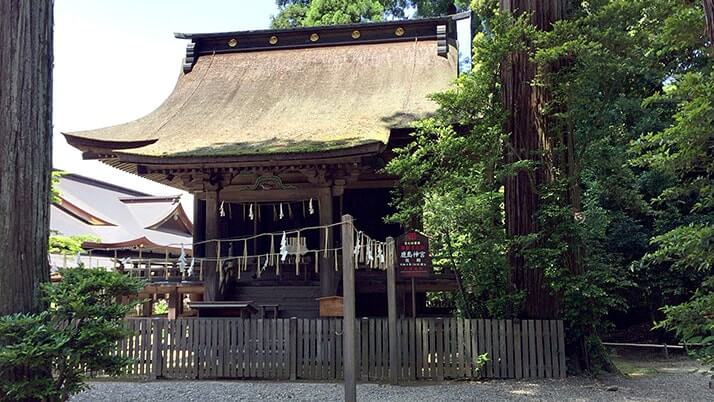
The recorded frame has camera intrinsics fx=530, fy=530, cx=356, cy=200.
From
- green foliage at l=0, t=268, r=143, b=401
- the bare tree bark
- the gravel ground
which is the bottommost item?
the gravel ground

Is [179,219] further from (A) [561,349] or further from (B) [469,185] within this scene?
(A) [561,349]

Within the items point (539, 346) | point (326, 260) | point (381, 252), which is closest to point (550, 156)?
point (539, 346)

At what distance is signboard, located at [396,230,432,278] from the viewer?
7.89 metres

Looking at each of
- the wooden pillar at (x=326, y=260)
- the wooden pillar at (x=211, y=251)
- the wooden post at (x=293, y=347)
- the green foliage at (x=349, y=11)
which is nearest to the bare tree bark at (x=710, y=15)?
the wooden post at (x=293, y=347)

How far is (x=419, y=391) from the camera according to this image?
6.98 metres

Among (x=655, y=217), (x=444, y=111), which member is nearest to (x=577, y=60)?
(x=444, y=111)

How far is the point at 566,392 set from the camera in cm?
687

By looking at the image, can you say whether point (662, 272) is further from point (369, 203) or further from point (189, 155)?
point (189, 155)

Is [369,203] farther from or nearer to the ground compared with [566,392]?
farther from the ground

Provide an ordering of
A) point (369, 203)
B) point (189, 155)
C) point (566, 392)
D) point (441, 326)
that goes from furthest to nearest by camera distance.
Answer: point (369, 203) → point (189, 155) → point (441, 326) → point (566, 392)

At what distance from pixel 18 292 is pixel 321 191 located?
5.89 metres

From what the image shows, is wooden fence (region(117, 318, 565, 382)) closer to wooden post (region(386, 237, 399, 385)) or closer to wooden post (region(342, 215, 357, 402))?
wooden post (region(386, 237, 399, 385))

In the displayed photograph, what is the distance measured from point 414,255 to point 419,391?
194cm

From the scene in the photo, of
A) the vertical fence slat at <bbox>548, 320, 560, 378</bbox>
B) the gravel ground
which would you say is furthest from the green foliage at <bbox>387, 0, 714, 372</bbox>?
the gravel ground
